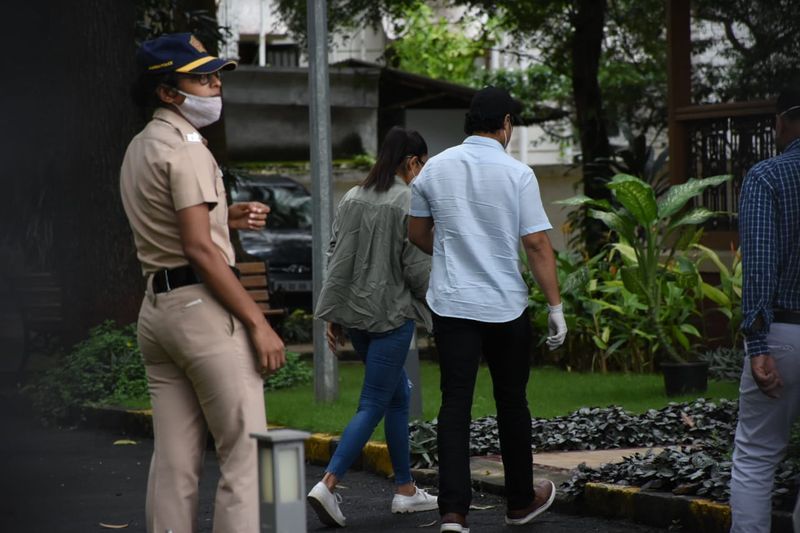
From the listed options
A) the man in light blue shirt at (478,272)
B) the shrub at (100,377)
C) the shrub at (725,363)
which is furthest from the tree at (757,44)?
the man in light blue shirt at (478,272)

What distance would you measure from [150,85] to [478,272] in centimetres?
196

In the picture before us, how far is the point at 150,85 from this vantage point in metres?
4.76

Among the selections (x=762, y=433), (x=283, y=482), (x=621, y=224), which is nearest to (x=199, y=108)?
(x=283, y=482)

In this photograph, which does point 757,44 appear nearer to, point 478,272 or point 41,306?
point 41,306

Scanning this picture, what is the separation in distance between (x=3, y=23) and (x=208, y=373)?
131 cm

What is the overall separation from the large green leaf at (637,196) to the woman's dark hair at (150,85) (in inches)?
247

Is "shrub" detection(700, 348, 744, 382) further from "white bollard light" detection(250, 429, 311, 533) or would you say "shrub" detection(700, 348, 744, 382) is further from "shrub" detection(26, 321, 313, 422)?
"white bollard light" detection(250, 429, 311, 533)

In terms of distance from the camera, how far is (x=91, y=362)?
12594 millimetres

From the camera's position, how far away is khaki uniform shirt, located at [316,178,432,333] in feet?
23.4

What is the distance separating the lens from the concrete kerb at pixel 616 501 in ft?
20.6

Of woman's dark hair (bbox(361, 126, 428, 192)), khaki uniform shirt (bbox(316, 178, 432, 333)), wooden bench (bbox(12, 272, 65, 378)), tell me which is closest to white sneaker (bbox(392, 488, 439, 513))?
khaki uniform shirt (bbox(316, 178, 432, 333))

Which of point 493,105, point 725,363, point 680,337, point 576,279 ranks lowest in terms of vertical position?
point 725,363

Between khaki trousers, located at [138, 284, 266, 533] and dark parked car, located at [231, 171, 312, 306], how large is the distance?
517 inches

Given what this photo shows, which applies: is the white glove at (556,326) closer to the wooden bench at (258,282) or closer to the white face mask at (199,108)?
the white face mask at (199,108)
